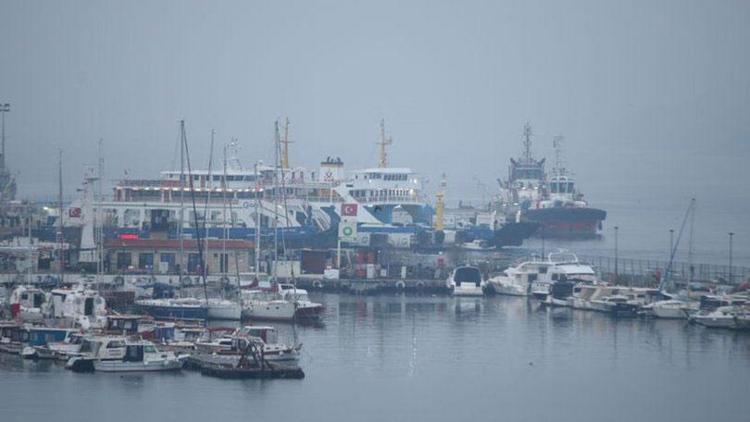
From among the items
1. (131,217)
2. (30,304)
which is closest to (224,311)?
(30,304)

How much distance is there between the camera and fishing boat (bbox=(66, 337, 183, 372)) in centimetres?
1789

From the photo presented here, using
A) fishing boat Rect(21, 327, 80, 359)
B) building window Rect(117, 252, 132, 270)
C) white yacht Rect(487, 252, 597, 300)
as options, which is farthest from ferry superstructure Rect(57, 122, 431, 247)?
fishing boat Rect(21, 327, 80, 359)

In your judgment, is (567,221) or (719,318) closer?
(719,318)

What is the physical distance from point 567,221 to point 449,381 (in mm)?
28320

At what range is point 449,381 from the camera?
60.6ft

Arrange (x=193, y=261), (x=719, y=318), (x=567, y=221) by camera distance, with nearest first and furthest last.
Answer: (x=719, y=318), (x=193, y=261), (x=567, y=221)

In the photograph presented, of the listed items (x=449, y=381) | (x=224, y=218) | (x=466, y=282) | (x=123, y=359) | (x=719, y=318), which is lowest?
(x=449, y=381)

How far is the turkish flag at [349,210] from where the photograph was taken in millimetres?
32469

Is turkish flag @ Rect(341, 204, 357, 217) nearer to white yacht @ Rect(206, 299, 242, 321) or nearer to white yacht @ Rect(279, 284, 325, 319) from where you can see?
white yacht @ Rect(279, 284, 325, 319)

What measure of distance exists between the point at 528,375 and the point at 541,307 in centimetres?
685

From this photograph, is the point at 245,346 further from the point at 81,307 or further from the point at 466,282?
the point at 466,282

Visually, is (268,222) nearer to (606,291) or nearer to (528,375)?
(606,291)

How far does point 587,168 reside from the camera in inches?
4665

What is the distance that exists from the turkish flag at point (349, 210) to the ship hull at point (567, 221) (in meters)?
12.7
